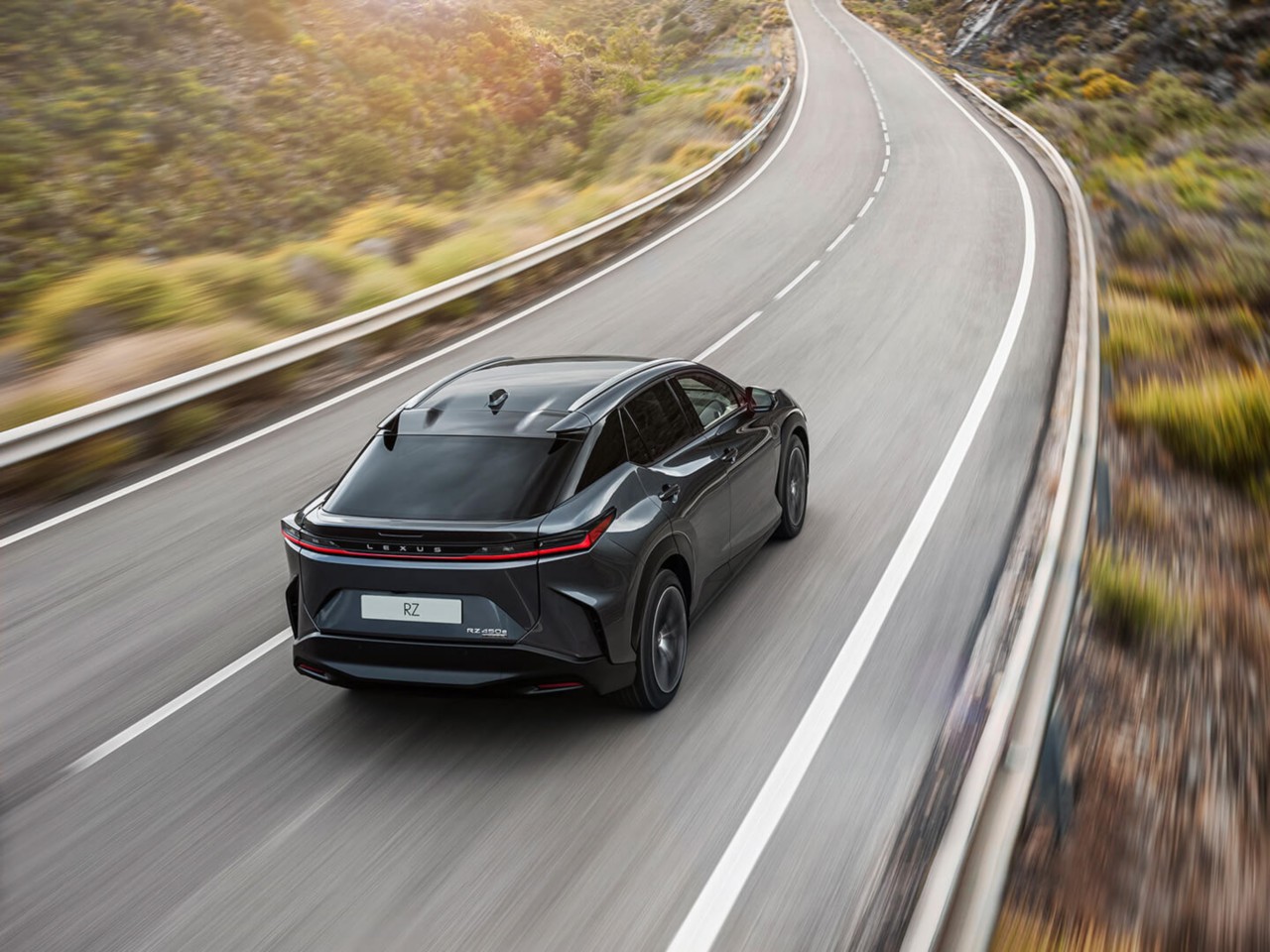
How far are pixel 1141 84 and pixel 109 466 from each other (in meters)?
39.3

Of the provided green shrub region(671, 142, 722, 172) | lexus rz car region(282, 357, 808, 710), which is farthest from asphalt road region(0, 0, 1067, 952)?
green shrub region(671, 142, 722, 172)

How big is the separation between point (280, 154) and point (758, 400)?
27.1 m

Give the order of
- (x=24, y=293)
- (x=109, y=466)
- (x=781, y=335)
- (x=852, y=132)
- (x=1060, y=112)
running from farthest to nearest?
1. (x=1060, y=112)
2. (x=852, y=132)
3. (x=24, y=293)
4. (x=781, y=335)
5. (x=109, y=466)

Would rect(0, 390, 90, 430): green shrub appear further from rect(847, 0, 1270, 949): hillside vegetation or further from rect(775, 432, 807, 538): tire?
rect(847, 0, 1270, 949): hillside vegetation

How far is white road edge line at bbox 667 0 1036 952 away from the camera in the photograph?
4188 mm

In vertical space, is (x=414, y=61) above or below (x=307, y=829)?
below

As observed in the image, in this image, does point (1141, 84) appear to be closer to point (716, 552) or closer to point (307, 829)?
point (716, 552)

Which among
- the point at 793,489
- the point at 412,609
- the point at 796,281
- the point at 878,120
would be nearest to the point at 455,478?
the point at 412,609

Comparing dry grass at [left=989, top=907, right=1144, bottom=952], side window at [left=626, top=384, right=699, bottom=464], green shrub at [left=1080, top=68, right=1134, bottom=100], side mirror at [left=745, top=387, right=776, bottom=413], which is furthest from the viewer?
green shrub at [left=1080, top=68, right=1134, bottom=100]

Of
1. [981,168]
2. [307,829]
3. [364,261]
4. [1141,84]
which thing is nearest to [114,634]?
[307,829]

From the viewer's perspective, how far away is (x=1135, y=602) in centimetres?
653

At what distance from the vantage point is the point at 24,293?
21.9 m

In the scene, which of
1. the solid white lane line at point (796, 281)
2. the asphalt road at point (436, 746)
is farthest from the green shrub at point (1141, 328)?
the solid white lane line at point (796, 281)

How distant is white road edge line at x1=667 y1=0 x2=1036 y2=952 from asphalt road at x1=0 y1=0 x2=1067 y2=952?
5 cm
